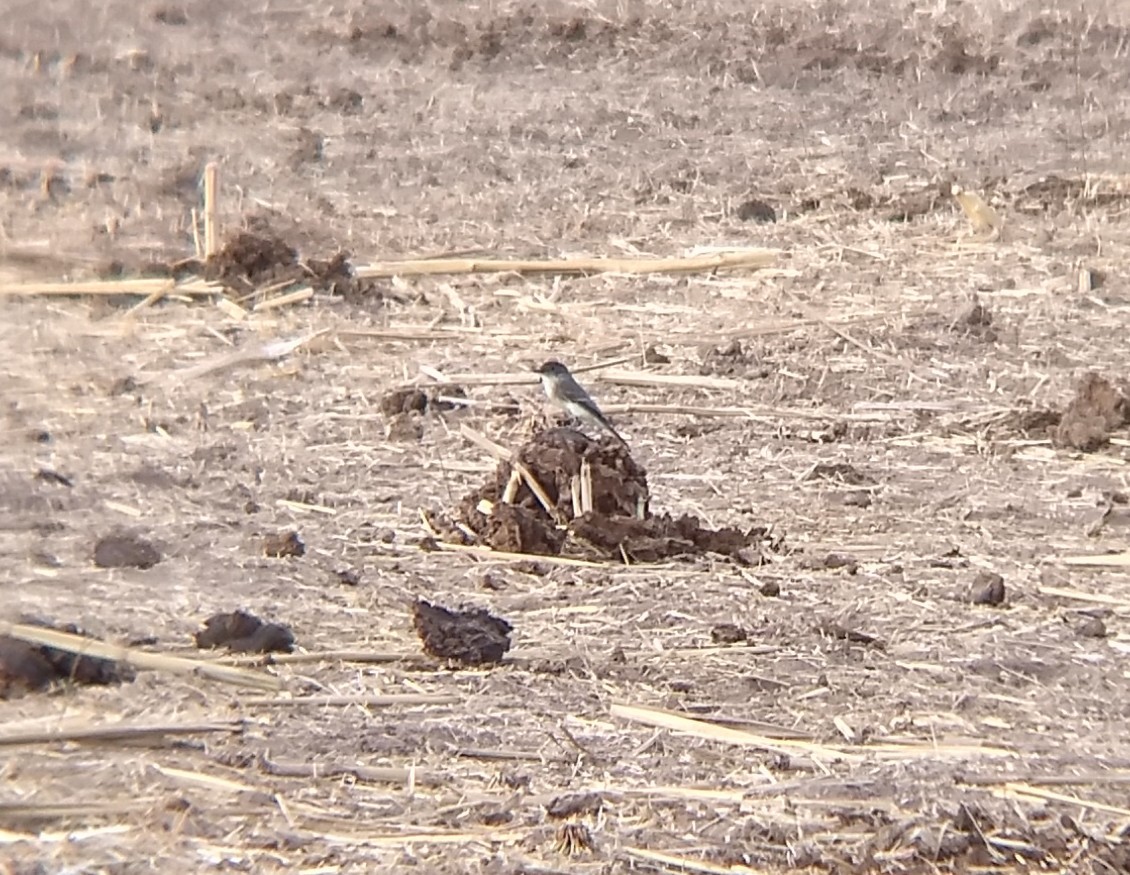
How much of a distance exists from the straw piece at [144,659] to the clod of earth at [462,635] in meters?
0.44

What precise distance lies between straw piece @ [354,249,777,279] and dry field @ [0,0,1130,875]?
81 millimetres

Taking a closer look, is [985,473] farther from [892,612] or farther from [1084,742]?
[1084,742]

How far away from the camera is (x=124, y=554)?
228 inches

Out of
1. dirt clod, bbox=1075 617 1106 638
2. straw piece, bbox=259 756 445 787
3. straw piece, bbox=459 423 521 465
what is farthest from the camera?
straw piece, bbox=459 423 521 465

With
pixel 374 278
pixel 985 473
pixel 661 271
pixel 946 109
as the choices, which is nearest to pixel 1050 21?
pixel 946 109

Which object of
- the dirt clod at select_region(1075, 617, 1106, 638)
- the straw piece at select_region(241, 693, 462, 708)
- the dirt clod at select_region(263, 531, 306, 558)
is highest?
the straw piece at select_region(241, 693, 462, 708)

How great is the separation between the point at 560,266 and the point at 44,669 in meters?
4.84

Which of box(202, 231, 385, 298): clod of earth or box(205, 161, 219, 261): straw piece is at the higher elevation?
box(205, 161, 219, 261): straw piece

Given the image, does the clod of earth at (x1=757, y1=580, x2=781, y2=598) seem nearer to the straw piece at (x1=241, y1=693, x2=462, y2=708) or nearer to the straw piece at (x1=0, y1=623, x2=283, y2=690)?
the straw piece at (x1=241, y1=693, x2=462, y2=708)

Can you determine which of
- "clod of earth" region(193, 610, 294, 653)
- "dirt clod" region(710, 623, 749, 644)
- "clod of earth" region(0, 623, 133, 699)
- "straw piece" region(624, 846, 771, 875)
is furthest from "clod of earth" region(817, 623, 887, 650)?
"clod of earth" region(0, 623, 133, 699)

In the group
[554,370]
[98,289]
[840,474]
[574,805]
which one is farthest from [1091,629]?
[98,289]

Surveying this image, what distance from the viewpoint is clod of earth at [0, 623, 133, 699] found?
474cm

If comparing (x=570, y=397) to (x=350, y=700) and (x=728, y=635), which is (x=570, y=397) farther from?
(x=350, y=700)

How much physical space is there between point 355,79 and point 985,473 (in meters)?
6.87
